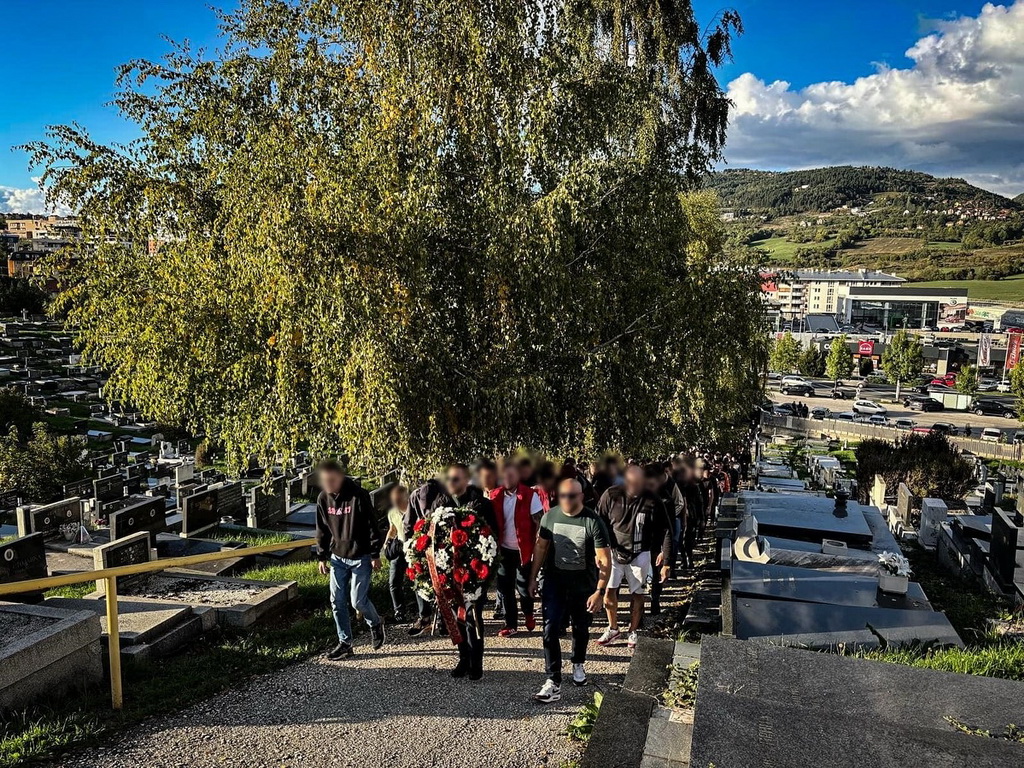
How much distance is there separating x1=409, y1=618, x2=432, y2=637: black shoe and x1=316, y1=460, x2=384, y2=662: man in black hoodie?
1.81 feet

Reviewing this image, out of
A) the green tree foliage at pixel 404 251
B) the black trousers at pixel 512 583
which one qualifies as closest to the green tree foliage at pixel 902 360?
the green tree foliage at pixel 404 251

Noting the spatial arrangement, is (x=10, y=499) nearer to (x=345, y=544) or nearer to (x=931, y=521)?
(x=345, y=544)

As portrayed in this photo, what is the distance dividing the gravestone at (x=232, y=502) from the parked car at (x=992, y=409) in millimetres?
58644

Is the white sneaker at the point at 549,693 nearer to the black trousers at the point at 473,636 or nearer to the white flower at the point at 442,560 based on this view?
the black trousers at the point at 473,636

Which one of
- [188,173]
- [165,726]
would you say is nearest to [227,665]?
[165,726]

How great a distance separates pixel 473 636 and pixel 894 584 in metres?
4.50

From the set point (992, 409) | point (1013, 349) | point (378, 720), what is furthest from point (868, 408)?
point (378, 720)

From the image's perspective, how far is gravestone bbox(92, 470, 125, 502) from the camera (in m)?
19.7

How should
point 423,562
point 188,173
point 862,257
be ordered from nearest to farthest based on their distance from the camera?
point 423,562
point 188,173
point 862,257

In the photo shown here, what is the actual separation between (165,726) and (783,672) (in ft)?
13.4

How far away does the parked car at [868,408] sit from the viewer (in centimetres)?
5238

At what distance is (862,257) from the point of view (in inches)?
7475

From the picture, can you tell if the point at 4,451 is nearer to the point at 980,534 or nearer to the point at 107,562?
the point at 107,562

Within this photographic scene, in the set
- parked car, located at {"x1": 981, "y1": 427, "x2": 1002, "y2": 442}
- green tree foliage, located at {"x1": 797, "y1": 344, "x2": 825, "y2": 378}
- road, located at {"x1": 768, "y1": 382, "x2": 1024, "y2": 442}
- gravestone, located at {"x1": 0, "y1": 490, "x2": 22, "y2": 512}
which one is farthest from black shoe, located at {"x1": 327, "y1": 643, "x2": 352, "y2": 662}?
green tree foliage, located at {"x1": 797, "y1": 344, "x2": 825, "y2": 378}
